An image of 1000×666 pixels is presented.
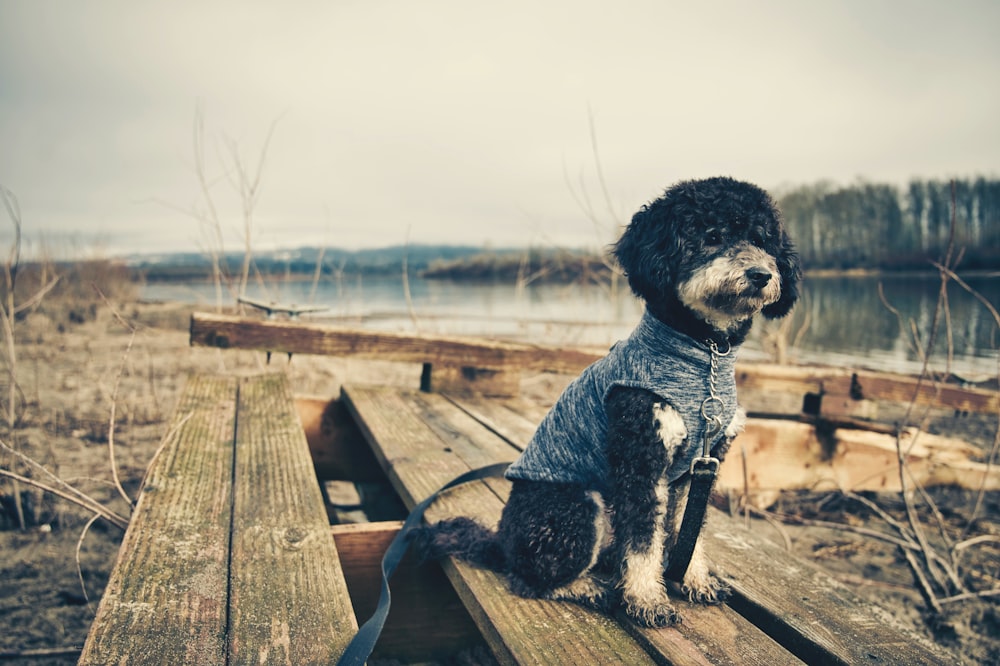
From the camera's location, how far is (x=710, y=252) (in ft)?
6.79

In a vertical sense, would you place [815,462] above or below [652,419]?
below

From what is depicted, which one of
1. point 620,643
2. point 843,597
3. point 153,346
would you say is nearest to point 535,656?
point 620,643

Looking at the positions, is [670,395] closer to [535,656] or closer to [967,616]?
[535,656]

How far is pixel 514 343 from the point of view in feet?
16.0

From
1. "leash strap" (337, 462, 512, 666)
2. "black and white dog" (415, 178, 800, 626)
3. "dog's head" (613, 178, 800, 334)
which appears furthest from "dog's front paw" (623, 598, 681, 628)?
"dog's head" (613, 178, 800, 334)

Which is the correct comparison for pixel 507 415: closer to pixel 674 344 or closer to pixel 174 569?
pixel 674 344

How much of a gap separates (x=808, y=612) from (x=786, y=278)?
1.11 metres

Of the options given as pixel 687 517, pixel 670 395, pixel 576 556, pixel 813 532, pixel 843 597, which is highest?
pixel 670 395

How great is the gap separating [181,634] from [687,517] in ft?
4.95

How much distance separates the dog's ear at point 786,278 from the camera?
223 centimetres

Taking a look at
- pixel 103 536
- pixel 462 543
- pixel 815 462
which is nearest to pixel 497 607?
pixel 462 543

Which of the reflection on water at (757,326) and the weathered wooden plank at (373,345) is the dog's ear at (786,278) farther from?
the reflection on water at (757,326)

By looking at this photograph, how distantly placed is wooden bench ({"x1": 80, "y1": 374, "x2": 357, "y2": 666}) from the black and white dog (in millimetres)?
594

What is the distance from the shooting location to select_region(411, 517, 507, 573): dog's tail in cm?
220
